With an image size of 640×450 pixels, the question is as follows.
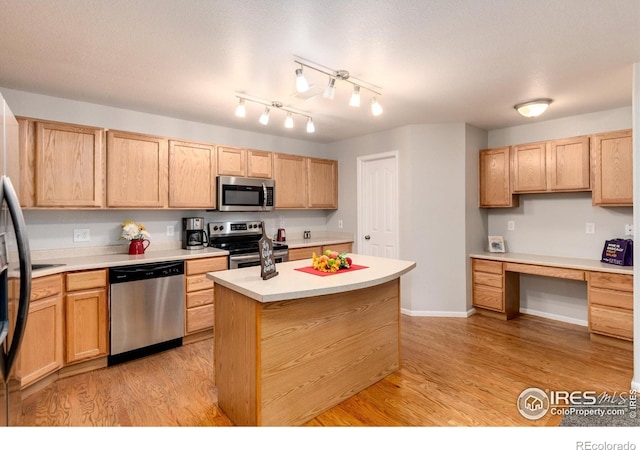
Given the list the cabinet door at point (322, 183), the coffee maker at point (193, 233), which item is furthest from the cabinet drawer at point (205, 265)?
the cabinet door at point (322, 183)

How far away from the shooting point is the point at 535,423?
6.79 ft

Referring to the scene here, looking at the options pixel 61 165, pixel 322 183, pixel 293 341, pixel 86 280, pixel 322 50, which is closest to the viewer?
pixel 293 341

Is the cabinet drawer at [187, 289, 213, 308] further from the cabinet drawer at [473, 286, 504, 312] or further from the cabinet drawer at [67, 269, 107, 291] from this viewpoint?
the cabinet drawer at [473, 286, 504, 312]

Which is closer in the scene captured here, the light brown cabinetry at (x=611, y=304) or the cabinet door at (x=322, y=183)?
the light brown cabinetry at (x=611, y=304)

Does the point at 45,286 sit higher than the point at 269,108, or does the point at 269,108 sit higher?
the point at 269,108

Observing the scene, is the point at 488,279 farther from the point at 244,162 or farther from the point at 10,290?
the point at 10,290

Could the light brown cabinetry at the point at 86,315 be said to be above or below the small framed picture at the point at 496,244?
below

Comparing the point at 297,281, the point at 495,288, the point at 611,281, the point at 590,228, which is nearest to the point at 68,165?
the point at 297,281

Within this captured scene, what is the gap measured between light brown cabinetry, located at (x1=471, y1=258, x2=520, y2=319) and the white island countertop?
6.55ft

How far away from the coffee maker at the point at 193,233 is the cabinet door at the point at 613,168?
4.35 meters

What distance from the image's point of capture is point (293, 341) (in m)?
2.03

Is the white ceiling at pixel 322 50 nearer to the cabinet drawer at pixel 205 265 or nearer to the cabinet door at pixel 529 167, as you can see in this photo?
the cabinet door at pixel 529 167

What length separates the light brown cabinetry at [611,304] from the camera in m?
3.10

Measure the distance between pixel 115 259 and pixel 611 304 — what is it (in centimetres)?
476
